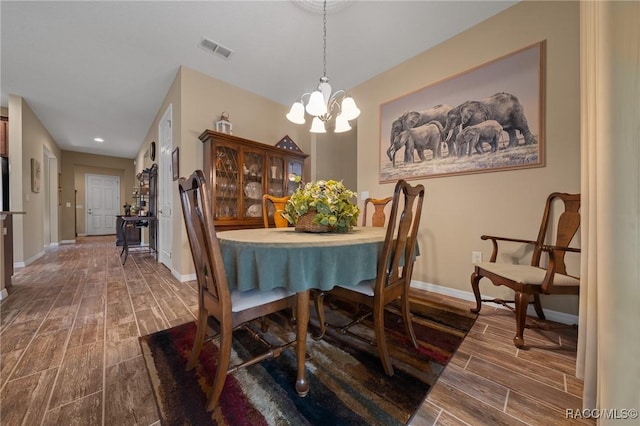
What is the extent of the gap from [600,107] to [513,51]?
1.77 m

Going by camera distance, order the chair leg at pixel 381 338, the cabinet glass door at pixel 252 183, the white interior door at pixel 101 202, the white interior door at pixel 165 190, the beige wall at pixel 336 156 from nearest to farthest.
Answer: the chair leg at pixel 381 338
the cabinet glass door at pixel 252 183
the white interior door at pixel 165 190
the beige wall at pixel 336 156
the white interior door at pixel 101 202

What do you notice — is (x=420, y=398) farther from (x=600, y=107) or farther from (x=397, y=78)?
(x=397, y=78)

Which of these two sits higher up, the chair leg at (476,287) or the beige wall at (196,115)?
the beige wall at (196,115)

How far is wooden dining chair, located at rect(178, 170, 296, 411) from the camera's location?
0.93 meters

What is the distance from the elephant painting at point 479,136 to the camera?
2035mm

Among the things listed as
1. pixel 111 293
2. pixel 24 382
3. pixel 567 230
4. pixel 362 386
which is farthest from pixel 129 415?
pixel 567 230

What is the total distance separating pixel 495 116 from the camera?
203 cm

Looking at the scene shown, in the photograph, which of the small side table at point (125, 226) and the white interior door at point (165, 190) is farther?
the small side table at point (125, 226)

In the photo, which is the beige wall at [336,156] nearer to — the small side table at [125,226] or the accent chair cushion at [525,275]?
the accent chair cushion at [525,275]

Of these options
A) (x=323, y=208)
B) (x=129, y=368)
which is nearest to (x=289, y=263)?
(x=323, y=208)

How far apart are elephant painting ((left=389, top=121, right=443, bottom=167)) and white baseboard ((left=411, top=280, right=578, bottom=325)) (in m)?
1.39

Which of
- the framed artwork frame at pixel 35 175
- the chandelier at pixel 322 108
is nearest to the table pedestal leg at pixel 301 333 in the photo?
the chandelier at pixel 322 108

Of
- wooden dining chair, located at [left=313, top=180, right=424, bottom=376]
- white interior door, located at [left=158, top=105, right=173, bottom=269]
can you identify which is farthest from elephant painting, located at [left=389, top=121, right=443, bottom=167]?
white interior door, located at [left=158, top=105, right=173, bottom=269]

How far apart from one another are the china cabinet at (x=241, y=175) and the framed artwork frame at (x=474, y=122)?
5.47ft
